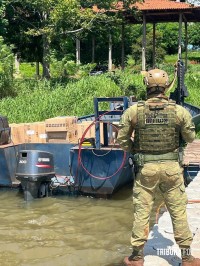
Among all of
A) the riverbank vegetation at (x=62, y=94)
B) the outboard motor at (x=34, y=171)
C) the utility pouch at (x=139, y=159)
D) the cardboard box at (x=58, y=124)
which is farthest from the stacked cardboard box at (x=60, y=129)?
the utility pouch at (x=139, y=159)

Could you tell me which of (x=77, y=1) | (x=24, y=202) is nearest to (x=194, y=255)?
(x=24, y=202)

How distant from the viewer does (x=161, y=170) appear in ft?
14.5

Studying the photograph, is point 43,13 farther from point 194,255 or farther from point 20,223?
point 194,255

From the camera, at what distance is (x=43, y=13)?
22.3 meters

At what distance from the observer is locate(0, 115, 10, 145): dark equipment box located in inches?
365

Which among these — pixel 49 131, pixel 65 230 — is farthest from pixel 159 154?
pixel 49 131

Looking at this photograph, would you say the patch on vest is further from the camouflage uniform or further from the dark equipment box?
the dark equipment box

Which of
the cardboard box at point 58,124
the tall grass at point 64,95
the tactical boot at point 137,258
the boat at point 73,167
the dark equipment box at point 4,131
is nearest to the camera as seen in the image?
the tactical boot at point 137,258

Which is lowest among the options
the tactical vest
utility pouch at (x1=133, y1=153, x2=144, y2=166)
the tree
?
utility pouch at (x1=133, y1=153, x2=144, y2=166)

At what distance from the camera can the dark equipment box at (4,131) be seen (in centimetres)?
927

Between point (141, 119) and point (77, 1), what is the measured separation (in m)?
17.4

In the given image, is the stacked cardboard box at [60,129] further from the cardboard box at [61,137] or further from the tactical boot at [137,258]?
the tactical boot at [137,258]

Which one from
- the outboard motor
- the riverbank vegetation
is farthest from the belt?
the riverbank vegetation

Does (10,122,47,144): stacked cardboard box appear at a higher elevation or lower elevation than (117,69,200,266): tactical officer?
lower
